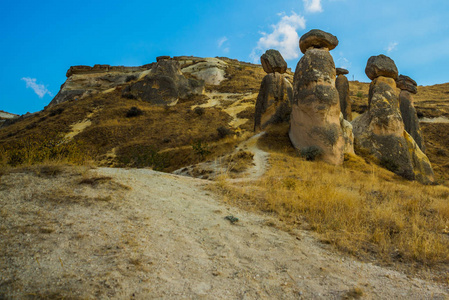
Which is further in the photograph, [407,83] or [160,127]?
[160,127]

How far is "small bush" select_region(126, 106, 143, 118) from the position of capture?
70.3 ft

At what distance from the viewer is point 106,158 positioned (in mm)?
14961

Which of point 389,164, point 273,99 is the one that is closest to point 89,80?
point 273,99

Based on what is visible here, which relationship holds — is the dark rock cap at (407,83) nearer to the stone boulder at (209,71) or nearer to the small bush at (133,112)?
the small bush at (133,112)

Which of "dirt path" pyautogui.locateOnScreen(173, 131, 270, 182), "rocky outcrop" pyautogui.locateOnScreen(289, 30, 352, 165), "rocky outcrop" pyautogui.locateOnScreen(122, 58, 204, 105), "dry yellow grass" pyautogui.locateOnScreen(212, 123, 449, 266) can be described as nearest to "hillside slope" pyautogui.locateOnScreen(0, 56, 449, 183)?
"rocky outcrop" pyautogui.locateOnScreen(122, 58, 204, 105)

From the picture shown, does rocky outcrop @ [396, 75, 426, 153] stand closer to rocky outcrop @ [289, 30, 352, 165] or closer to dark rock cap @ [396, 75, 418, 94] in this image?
dark rock cap @ [396, 75, 418, 94]

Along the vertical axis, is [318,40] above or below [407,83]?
above

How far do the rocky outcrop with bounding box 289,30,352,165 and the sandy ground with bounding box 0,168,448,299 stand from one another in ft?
22.0

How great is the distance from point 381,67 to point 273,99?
4899mm

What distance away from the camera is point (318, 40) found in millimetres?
11156

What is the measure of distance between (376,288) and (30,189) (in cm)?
435

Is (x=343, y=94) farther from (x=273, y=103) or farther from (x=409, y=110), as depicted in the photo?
(x=273, y=103)

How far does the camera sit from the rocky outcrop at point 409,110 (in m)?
14.6

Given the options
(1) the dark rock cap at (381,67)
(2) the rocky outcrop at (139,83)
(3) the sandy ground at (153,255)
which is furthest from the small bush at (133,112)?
(3) the sandy ground at (153,255)
